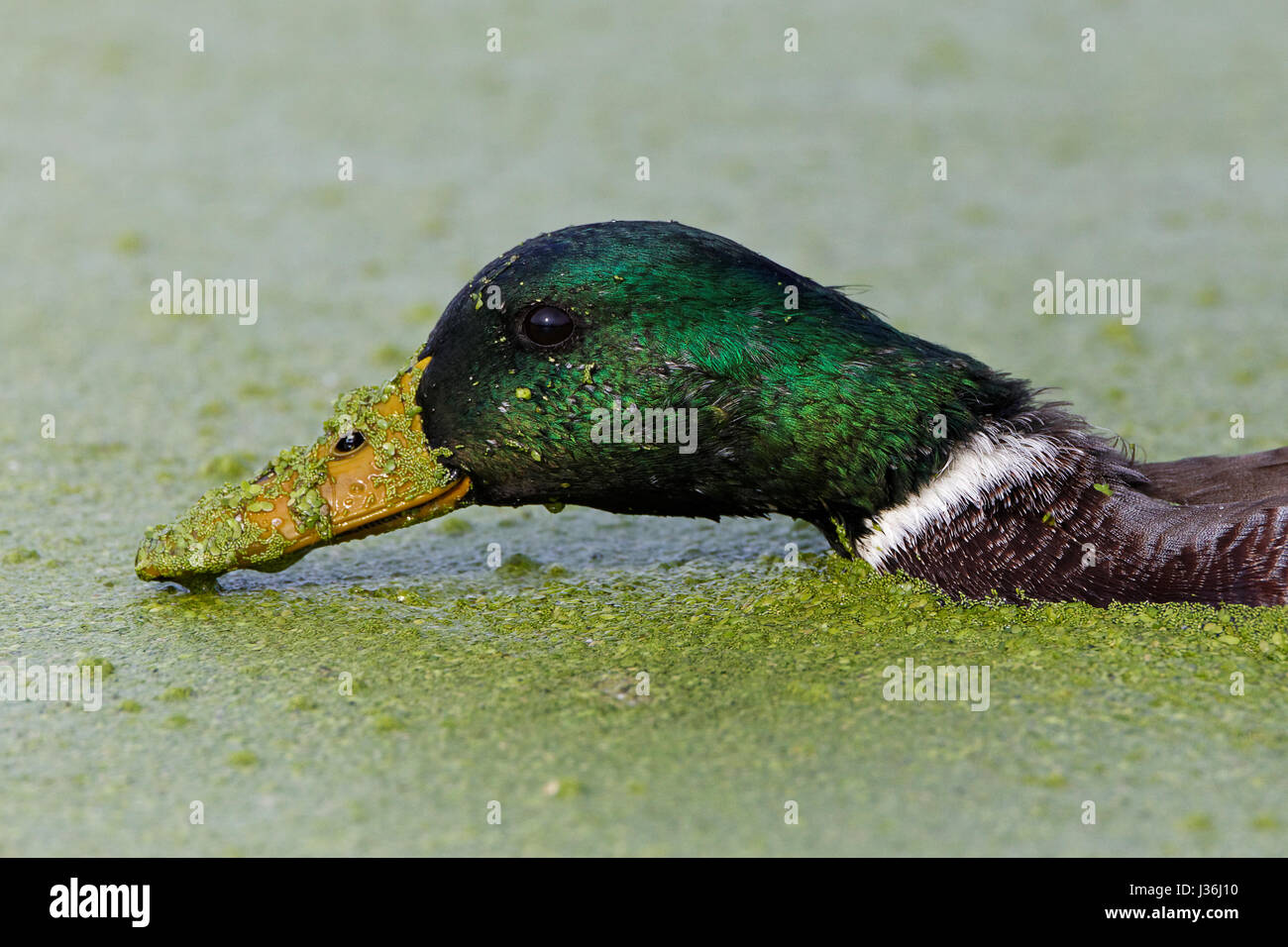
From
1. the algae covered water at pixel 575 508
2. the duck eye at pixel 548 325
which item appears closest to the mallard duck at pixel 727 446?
the duck eye at pixel 548 325

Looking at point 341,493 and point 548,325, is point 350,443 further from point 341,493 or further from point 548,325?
point 548,325

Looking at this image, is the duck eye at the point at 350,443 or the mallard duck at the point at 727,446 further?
the duck eye at the point at 350,443

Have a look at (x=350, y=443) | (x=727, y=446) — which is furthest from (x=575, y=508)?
(x=727, y=446)

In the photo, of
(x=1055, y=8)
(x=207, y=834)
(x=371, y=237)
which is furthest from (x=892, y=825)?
(x=1055, y=8)

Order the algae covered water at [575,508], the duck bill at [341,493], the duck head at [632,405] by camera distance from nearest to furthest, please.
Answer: the algae covered water at [575,508], the duck head at [632,405], the duck bill at [341,493]

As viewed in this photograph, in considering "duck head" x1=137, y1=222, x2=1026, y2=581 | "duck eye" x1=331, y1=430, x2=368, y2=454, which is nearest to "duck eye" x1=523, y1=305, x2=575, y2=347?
"duck head" x1=137, y1=222, x2=1026, y2=581

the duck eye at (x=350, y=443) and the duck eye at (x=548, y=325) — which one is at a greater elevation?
the duck eye at (x=548, y=325)

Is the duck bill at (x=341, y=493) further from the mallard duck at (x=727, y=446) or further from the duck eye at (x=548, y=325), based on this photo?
the duck eye at (x=548, y=325)

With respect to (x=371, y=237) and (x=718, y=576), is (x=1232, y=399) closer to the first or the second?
(x=718, y=576)
